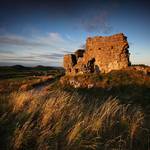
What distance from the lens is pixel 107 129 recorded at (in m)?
3.96

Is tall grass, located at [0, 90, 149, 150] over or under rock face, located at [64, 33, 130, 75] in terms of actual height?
under

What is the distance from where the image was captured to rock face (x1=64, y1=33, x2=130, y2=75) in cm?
3100

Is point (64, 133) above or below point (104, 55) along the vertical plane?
below

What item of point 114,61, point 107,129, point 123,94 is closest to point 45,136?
point 107,129

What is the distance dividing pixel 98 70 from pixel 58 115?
3062 centimetres

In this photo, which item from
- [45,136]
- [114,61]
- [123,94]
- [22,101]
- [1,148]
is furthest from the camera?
[114,61]

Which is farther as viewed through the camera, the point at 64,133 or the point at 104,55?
the point at 104,55

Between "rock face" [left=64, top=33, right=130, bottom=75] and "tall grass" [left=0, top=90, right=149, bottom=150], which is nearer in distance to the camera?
"tall grass" [left=0, top=90, right=149, bottom=150]

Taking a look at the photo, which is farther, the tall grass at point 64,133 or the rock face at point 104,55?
the rock face at point 104,55

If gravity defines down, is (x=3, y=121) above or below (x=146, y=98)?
above

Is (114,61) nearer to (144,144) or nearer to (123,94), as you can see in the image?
(123,94)

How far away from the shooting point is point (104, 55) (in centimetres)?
3306

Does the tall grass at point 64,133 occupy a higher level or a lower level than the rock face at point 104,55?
lower

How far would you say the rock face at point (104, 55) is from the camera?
3100 centimetres
